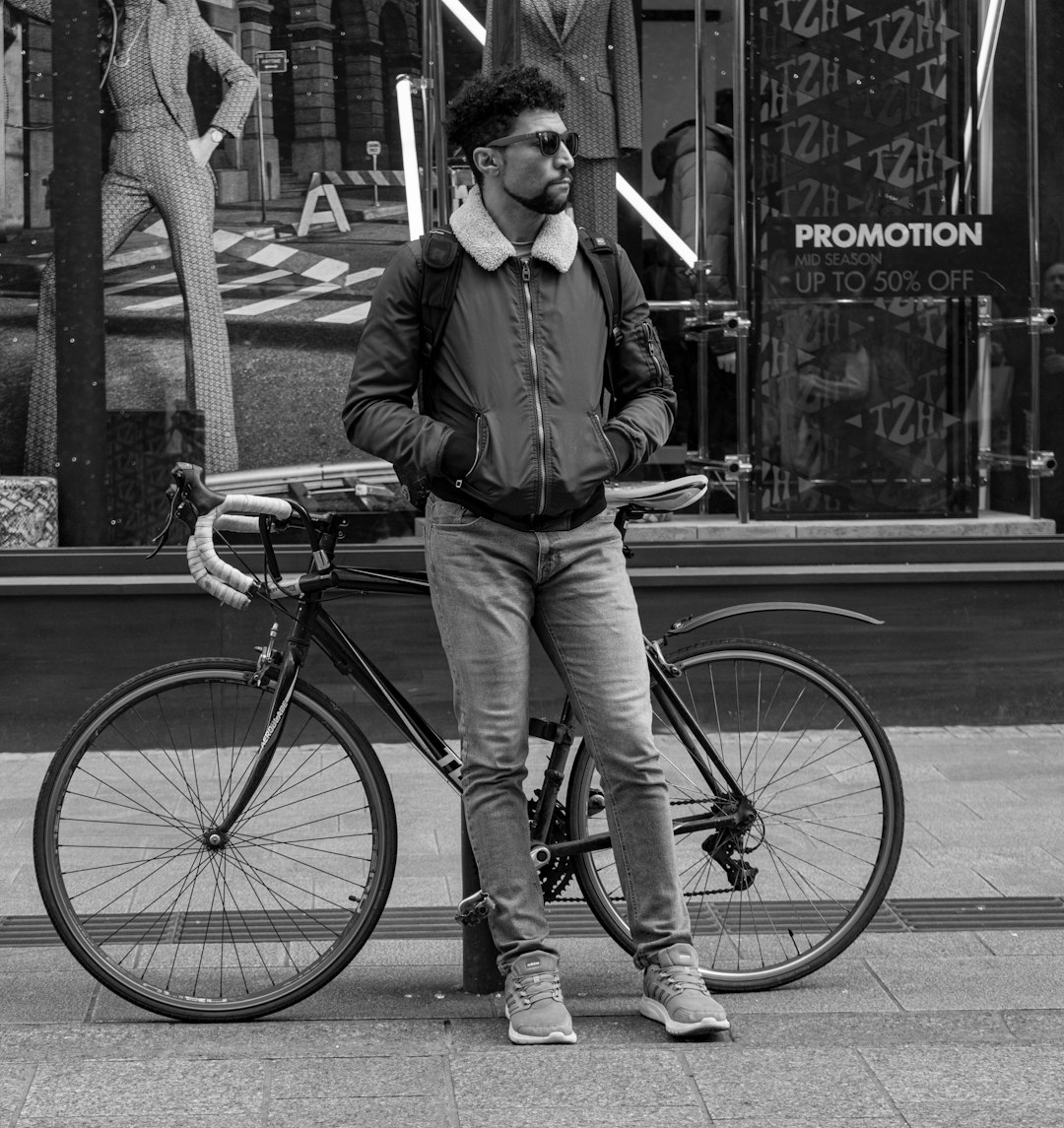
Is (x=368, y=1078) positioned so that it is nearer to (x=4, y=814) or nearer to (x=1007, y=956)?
(x=1007, y=956)

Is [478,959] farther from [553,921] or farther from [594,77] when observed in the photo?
[594,77]

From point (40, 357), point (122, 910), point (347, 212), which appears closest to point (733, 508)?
point (347, 212)

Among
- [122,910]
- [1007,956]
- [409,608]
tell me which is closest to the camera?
[1007,956]

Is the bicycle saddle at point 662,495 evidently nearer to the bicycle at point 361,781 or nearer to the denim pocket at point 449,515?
the bicycle at point 361,781

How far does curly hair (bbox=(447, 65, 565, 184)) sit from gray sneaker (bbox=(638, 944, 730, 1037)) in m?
1.74

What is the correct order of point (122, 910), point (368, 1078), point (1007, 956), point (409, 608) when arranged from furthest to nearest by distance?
point (409, 608) < point (122, 910) < point (1007, 956) < point (368, 1078)

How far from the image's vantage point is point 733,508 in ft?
23.4

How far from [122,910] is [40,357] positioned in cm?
297

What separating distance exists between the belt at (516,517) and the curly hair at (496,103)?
69cm

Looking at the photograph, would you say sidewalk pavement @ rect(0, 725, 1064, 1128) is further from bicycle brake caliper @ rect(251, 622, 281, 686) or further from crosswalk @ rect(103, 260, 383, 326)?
crosswalk @ rect(103, 260, 383, 326)

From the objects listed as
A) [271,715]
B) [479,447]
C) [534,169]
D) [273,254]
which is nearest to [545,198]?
[534,169]

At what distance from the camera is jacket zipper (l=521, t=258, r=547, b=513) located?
142 inches

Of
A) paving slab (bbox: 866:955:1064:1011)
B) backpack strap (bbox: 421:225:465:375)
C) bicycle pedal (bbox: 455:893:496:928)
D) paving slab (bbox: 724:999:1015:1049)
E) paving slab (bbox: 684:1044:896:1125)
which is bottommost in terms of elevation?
paving slab (bbox: 866:955:1064:1011)

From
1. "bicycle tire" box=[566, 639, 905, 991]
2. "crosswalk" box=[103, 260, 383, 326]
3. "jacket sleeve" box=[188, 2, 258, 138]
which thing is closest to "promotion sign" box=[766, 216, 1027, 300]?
"crosswalk" box=[103, 260, 383, 326]
